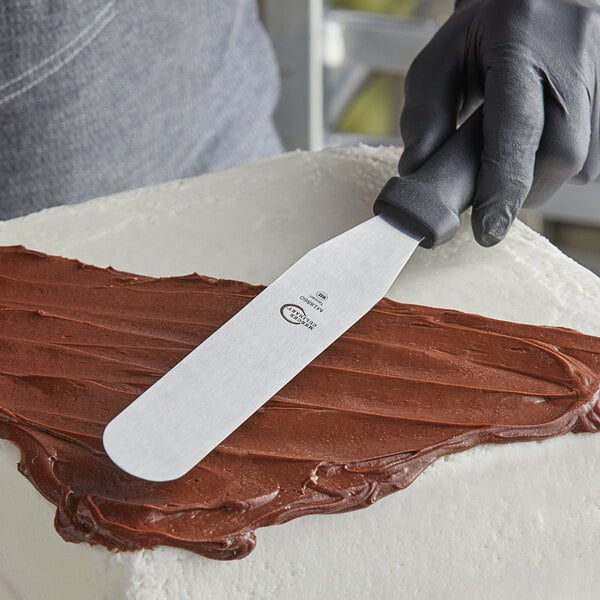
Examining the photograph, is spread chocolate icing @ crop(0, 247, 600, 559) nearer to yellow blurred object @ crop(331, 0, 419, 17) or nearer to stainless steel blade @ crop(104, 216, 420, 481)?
stainless steel blade @ crop(104, 216, 420, 481)

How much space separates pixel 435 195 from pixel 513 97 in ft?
0.46

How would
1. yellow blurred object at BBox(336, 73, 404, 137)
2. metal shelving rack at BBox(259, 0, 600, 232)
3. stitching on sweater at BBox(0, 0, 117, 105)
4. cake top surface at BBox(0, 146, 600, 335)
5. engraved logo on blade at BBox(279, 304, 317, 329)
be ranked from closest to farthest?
engraved logo on blade at BBox(279, 304, 317, 329), cake top surface at BBox(0, 146, 600, 335), stitching on sweater at BBox(0, 0, 117, 105), metal shelving rack at BBox(259, 0, 600, 232), yellow blurred object at BBox(336, 73, 404, 137)

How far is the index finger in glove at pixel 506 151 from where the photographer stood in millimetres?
928

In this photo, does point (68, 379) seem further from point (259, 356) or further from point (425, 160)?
point (425, 160)

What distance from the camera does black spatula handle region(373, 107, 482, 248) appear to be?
34.8 inches

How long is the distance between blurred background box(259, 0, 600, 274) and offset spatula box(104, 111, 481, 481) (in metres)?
1.34

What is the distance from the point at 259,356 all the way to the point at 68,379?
→ 6.0 inches

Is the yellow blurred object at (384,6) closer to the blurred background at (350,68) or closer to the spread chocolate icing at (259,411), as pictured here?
the blurred background at (350,68)

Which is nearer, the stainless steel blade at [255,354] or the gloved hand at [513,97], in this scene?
the stainless steel blade at [255,354]

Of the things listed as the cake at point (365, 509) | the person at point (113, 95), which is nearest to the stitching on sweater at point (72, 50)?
the person at point (113, 95)

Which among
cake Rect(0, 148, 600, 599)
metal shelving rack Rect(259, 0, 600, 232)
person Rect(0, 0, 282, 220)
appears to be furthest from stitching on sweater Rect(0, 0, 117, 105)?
metal shelving rack Rect(259, 0, 600, 232)

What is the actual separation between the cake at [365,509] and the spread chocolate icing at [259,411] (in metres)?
0.02

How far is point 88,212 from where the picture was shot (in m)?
1.02

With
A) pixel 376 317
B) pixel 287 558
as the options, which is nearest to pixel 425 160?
pixel 376 317
